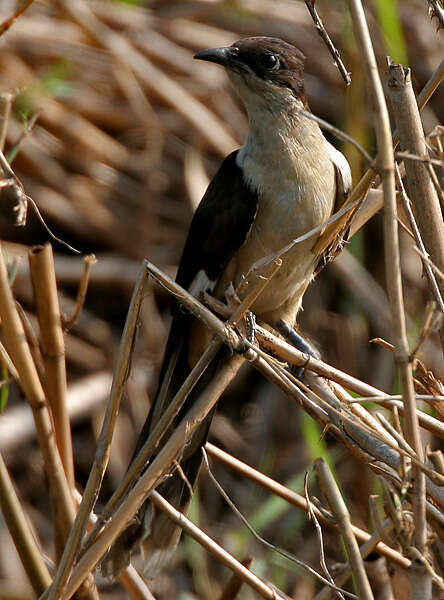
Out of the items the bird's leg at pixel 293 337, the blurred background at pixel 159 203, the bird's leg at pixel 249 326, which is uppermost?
the bird's leg at pixel 249 326

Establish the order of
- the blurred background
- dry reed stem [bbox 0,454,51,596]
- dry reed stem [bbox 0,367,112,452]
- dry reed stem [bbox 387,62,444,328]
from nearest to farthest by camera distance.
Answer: dry reed stem [bbox 387,62,444,328] → dry reed stem [bbox 0,454,51,596] → dry reed stem [bbox 0,367,112,452] → the blurred background

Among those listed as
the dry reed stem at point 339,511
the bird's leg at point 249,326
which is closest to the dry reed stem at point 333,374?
the bird's leg at point 249,326

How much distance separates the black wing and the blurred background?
123cm

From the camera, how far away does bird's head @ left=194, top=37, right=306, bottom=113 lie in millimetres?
2574

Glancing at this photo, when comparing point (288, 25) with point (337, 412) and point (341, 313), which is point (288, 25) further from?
point (337, 412)

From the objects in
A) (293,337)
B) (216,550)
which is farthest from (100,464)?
(293,337)

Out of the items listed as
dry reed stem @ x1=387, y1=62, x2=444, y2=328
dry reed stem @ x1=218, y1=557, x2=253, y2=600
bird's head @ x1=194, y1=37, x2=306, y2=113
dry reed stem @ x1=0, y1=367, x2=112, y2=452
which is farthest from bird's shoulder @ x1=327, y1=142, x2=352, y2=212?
dry reed stem @ x1=0, y1=367, x2=112, y2=452

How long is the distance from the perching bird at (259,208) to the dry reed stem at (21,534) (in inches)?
20.2

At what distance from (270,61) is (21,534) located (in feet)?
5.10

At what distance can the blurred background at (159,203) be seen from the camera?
3.71 metres

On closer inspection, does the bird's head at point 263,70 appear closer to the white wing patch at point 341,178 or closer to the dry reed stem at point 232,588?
the white wing patch at point 341,178

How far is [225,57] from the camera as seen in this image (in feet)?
8.39

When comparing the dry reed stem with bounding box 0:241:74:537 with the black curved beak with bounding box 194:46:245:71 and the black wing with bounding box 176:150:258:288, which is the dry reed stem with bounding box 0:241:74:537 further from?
the black curved beak with bounding box 194:46:245:71

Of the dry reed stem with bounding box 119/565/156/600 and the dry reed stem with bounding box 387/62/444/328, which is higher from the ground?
the dry reed stem with bounding box 387/62/444/328
